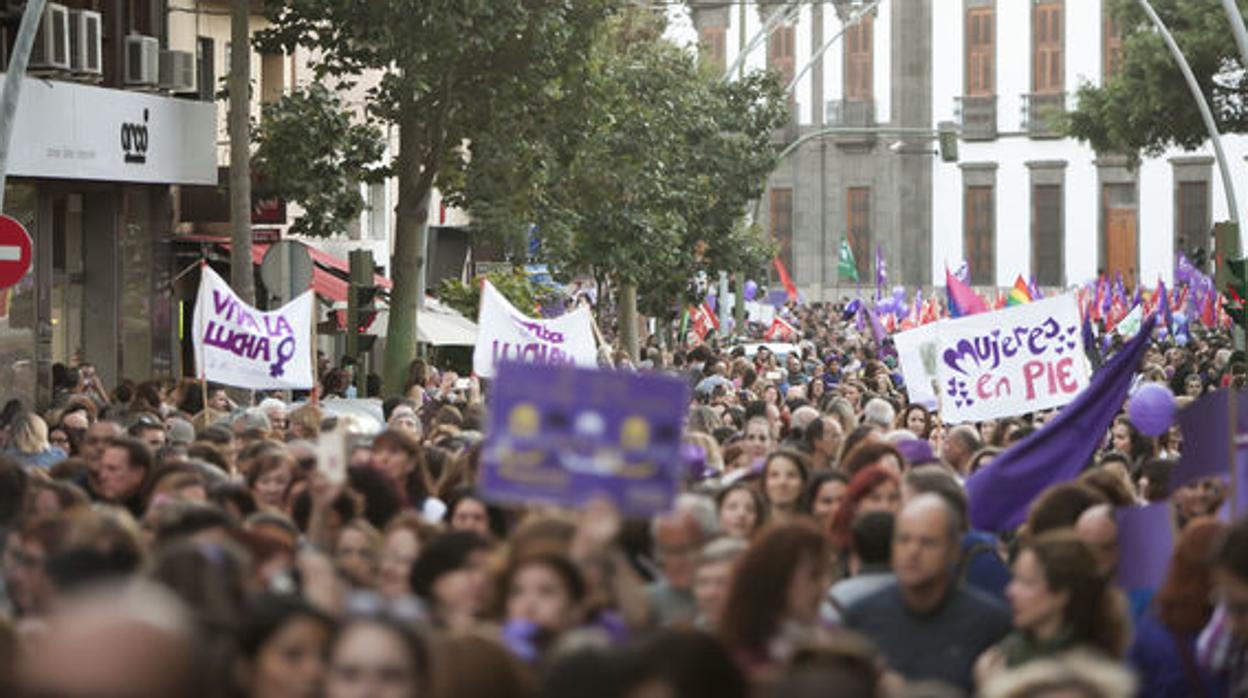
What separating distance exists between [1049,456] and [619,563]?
6304 mm

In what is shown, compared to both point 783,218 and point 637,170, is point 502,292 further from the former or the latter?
point 783,218

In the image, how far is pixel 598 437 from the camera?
7.50 metres

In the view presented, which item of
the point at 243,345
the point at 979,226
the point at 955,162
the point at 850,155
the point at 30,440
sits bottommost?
the point at 30,440

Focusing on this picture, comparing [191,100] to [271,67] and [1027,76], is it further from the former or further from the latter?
[1027,76]

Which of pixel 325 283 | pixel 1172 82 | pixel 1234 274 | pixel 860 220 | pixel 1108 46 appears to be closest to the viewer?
pixel 1234 274

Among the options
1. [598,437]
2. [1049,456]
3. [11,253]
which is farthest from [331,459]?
[11,253]

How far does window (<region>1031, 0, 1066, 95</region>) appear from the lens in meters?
81.8

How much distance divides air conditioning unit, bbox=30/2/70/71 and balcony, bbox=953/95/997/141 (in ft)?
197

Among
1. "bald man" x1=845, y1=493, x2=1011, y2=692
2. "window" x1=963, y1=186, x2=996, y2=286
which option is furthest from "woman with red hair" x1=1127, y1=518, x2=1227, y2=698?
"window" x1=963, y1=186, x2=996, y2=286

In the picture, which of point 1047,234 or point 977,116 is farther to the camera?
point 977,116

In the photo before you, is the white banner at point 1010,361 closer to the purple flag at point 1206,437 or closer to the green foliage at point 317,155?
the purple flag at point 1206,437

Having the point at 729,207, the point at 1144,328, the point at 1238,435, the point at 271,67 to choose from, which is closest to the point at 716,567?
the point at 1238,435

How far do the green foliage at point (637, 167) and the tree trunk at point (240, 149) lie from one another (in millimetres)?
4240

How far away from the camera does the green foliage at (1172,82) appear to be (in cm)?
4672
